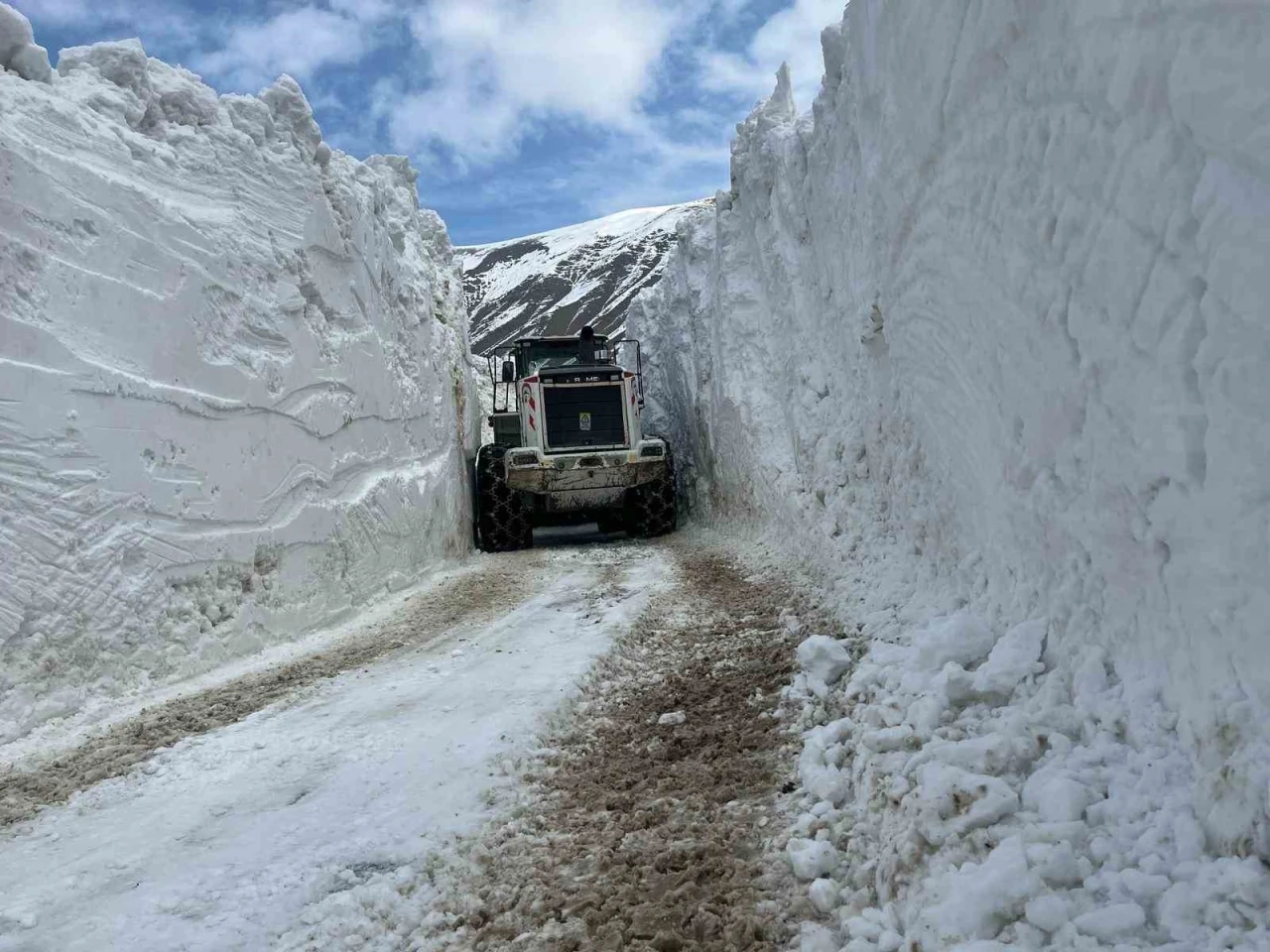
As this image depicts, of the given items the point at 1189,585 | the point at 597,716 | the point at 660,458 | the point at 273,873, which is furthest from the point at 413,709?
the point at 660,458

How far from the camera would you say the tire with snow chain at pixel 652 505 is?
12.7 meters

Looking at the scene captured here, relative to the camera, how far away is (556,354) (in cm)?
1398

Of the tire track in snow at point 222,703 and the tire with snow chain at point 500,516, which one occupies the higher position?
the tire with snow chain at point 500,516

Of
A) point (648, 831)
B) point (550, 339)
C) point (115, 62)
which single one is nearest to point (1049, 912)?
point (648, 831)

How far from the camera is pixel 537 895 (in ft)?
8.34

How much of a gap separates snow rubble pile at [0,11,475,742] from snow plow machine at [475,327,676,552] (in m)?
3.14

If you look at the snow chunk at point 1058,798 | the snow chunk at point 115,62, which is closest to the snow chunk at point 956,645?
the snow chunk at point 1058,798

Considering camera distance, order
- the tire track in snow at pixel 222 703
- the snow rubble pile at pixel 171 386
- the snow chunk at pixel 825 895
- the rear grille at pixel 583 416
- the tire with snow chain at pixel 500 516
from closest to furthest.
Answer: the snow chunk at pixel 825 895, the tire track in snow at pixel 222 703, the snow rubble pile at pixel 171 386, the rear grille at pixel 583 416, the tire with snow chain at pixel 500 516

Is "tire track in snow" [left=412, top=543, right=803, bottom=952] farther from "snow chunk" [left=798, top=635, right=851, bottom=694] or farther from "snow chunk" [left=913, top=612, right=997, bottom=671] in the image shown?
"snow chunk" [left=913, top=612, right=997, bottom=671]

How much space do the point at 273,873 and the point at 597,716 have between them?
1.71 meters

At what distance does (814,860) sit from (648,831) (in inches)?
25.4

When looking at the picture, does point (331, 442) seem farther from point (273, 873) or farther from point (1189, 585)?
point (1189, 585)

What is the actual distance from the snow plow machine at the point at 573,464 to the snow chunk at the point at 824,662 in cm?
787

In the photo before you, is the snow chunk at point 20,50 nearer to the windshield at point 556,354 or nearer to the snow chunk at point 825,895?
the snow chunk at point 825,895
